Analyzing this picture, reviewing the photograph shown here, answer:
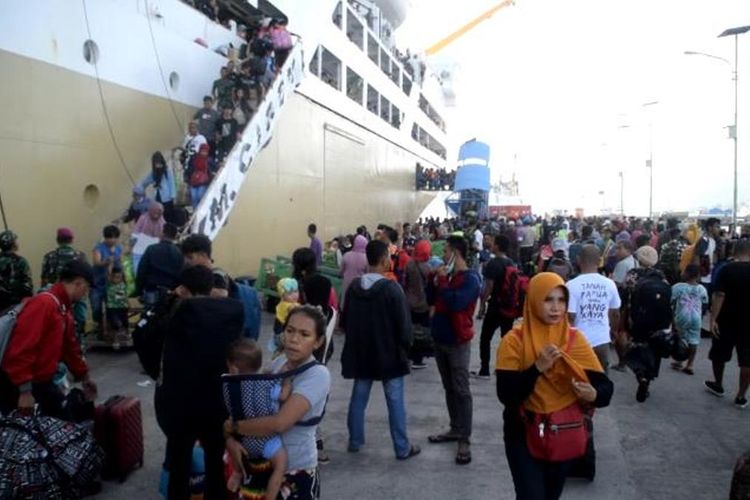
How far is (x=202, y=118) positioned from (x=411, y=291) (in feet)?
19.4

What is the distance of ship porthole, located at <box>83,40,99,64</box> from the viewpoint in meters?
9.36

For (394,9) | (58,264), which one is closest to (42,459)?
(58,264)

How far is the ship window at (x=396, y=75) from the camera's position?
35469mm

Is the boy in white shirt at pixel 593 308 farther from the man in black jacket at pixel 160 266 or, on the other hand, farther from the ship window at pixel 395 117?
the ship window at pixel 395 117

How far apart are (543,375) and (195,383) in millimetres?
1836

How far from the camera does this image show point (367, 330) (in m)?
4.96

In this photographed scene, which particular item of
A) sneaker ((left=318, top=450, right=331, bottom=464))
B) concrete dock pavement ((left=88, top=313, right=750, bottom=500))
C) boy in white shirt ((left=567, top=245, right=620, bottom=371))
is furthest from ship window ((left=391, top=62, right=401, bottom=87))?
sneaker ((left=318, top=450, right=331, bottom=464))

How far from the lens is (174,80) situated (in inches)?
461

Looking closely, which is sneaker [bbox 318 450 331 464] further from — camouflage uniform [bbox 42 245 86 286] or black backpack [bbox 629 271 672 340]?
camouflage uniform [bbox 42 245 86 286]

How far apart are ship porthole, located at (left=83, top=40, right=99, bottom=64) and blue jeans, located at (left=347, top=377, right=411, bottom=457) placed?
23.6ft

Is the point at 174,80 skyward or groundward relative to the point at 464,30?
groundward

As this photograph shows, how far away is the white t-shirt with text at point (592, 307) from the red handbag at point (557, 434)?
7.71 ft

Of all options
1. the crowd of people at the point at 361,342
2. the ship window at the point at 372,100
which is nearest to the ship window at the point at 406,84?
the ship window at the point at 372,100

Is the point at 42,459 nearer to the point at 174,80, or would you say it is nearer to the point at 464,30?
the point at 174,80
